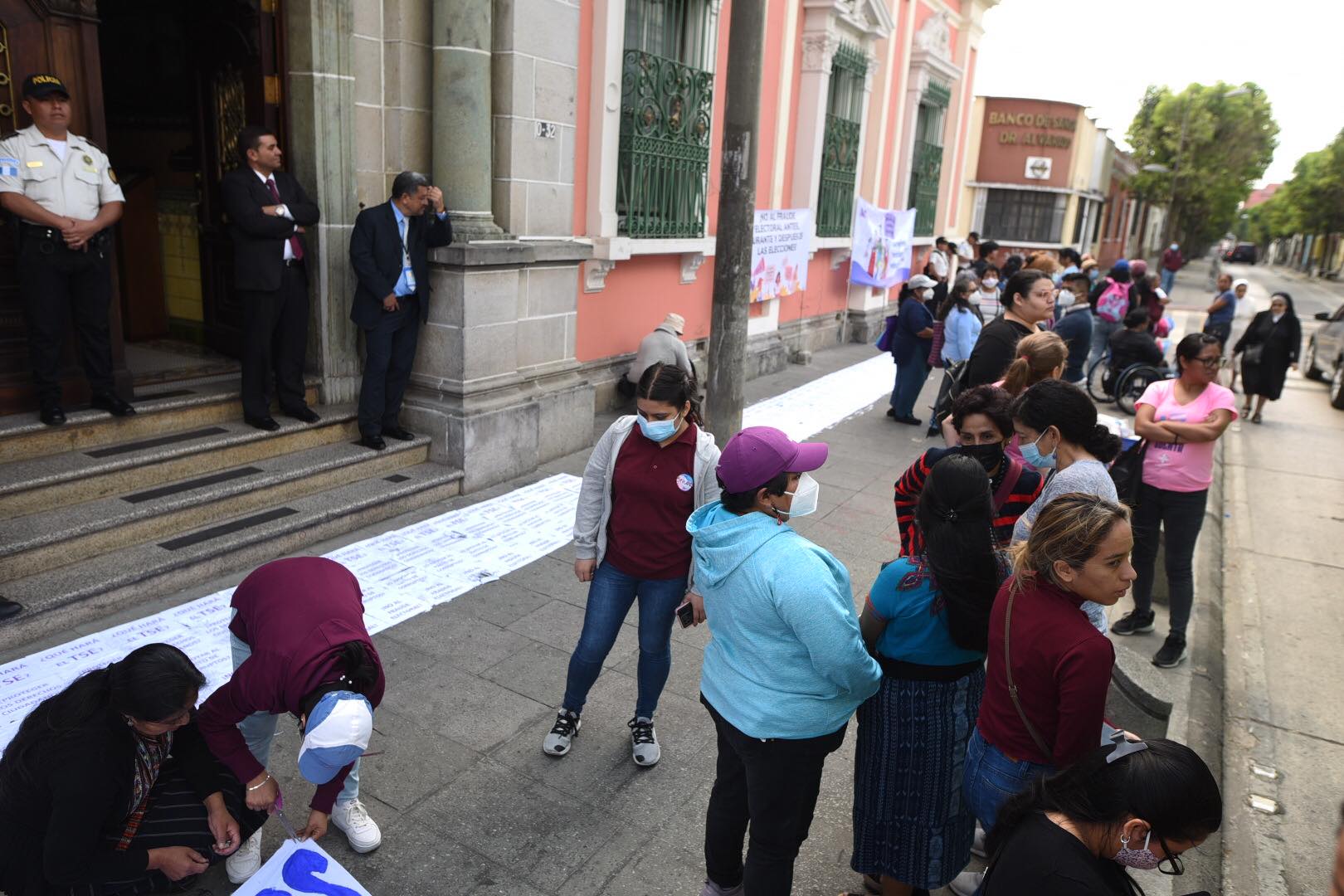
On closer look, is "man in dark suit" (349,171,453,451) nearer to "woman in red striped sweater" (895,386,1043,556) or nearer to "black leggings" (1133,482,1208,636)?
"woman in red striped sweater" (895,386,1043,556)

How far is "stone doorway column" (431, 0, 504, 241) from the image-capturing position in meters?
6.44

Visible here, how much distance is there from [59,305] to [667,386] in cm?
406

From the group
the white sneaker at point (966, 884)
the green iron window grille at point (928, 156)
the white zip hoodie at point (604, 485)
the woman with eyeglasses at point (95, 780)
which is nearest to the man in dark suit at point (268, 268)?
→ the white zip hoodie at point (604, 485)

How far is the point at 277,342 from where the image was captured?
20.6 feet

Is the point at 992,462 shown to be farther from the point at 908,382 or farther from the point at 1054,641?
the point at 908,382

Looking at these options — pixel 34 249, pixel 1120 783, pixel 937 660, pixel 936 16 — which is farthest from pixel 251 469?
pixel 936 16

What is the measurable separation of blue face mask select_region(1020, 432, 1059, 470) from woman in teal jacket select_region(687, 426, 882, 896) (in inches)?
65.5

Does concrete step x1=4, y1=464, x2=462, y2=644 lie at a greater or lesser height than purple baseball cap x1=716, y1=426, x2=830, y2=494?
lesser

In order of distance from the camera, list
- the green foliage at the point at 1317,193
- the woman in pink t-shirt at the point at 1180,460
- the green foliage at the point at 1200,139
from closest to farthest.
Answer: the woman in pink t-shirt at the point at 1180,460 → the green foliage at the point at 1200,139 → the green foliage at the point at 1317,193

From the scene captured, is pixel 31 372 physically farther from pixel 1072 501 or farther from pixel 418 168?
pixel 1072 501

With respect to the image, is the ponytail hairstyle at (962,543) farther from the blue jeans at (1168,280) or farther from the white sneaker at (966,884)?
the blue jeans at (1168,280)

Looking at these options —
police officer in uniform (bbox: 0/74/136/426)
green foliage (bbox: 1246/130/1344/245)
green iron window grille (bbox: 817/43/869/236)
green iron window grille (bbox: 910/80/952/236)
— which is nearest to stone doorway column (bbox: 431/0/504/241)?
police officer in uniform (bbox: 0/74/136/426)

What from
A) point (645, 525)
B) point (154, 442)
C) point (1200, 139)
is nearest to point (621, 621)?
point (645, 525)

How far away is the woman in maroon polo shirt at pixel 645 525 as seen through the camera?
354 cm
